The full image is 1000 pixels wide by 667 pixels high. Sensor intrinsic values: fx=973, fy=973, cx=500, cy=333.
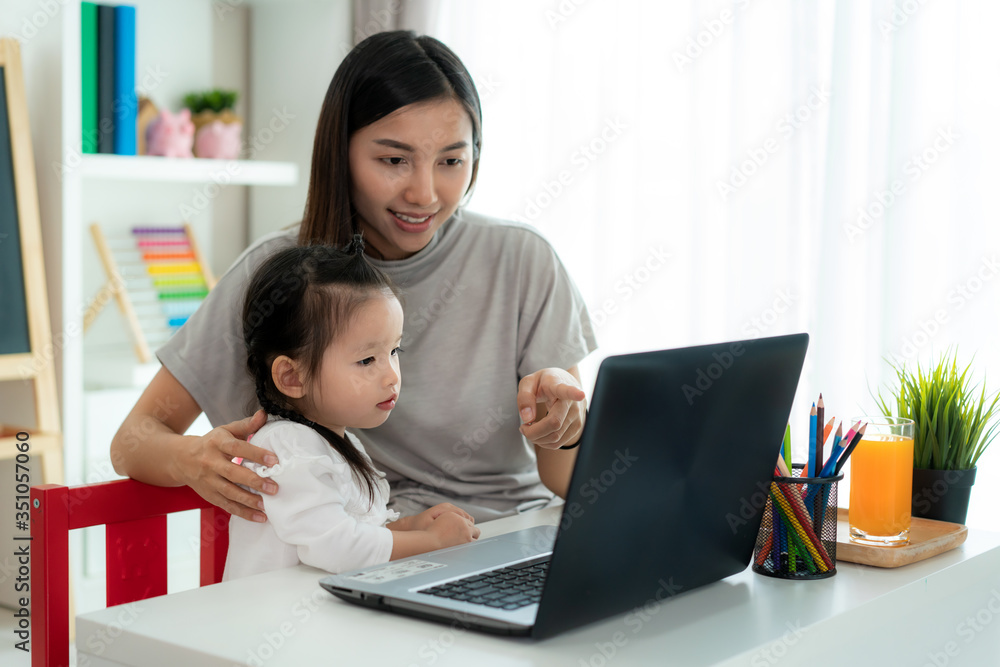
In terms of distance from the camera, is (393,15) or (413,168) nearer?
(413,168)

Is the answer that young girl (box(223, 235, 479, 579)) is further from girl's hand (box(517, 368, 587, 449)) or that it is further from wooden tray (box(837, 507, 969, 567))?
wooden tray (box(837, 507, 969, 567))

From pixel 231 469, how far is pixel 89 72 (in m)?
1.80

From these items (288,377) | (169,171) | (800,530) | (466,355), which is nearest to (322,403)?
(288,377)

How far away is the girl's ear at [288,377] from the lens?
1.08 meters

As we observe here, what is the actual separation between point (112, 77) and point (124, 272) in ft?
1.74

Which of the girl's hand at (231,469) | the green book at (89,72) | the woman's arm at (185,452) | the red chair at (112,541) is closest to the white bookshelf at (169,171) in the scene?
the green book at (89,72)

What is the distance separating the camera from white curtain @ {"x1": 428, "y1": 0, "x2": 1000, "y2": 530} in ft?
6.12

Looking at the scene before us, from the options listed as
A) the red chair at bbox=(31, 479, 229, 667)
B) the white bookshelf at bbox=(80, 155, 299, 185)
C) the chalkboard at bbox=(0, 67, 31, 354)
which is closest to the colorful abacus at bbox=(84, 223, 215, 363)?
the white bookshelf at bbox=(80, 155, 299, 185)

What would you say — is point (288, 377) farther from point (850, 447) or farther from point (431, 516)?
point (850, 447)

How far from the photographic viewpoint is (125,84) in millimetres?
2457

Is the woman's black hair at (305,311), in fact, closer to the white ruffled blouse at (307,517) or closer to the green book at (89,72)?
the white ruffled blouse at (307,517)

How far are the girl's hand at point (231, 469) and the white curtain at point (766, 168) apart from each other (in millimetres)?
1361

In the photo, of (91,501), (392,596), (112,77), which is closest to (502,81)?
(112,77)

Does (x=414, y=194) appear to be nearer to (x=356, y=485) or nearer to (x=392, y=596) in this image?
(x=356, y=485)
